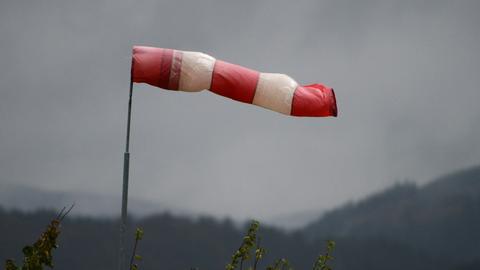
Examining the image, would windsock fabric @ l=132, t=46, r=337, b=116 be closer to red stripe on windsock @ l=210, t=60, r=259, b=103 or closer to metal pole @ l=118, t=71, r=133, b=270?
red stripe on windsock @ l=210, t=60, r=259, b=103

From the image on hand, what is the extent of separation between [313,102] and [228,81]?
184cm

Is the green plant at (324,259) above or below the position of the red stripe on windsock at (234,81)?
below

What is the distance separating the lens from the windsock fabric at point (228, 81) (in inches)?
546

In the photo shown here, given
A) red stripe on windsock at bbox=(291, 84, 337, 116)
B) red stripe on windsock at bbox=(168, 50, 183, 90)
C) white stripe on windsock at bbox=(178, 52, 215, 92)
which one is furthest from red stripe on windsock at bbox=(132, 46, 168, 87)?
red stripe on windsock at bbox=(291, 84, 337, 116)

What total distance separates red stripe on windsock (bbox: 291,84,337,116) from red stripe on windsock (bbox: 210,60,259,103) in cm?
93

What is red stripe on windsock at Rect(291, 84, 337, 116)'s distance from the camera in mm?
14781

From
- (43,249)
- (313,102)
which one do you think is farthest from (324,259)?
(43,249)

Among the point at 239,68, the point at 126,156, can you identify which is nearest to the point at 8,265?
the point at 126,156

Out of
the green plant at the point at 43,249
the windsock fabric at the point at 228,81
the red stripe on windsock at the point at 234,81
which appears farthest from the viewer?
the red stripe on windsock at the point at 234,81

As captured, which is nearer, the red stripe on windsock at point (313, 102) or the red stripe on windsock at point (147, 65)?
the red stripe on windsock at point (147, 65)

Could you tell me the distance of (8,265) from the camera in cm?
1023

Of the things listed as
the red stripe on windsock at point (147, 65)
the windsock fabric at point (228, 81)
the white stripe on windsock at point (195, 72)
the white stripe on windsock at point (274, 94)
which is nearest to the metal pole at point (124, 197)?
the red stripe on windsock at point (147, 65)

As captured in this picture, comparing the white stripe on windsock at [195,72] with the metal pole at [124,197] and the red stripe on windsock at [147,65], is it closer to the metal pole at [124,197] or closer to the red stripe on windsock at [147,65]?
the red stripe on windsock at [147,65]

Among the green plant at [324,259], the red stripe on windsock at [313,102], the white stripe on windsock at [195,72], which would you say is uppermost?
the white stripe on windsock at [195,72]
